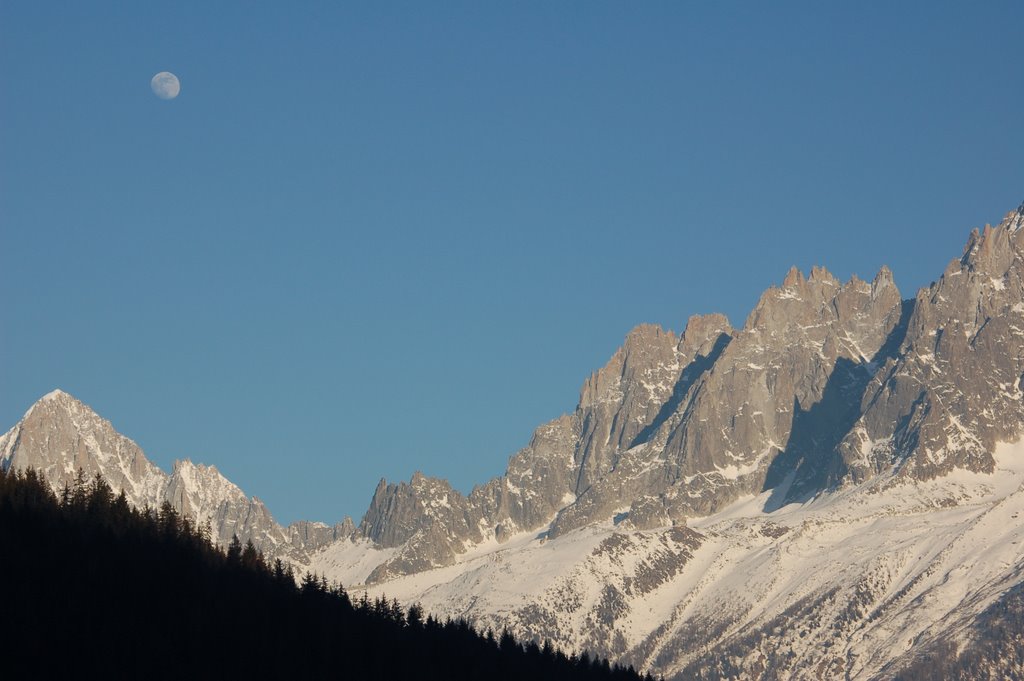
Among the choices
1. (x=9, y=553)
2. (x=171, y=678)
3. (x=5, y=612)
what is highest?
(x=9, y=553)

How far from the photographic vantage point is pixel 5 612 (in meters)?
174

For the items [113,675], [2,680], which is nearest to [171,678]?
[113,675]

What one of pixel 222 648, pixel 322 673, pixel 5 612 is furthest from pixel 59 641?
pixel 322 673

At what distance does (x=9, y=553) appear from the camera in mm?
195875

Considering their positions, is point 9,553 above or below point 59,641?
above

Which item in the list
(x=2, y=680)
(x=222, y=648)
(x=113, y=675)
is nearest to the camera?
(x=2, y=680)

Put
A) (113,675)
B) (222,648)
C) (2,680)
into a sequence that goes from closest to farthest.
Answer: (2,680)
(113,675)
(222,648)

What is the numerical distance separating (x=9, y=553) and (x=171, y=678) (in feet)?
103

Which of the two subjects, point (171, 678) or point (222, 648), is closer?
point (171, 678)

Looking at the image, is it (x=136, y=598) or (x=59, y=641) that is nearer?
(x=59, y=641)

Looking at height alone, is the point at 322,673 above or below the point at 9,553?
below

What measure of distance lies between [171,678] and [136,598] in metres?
26.9

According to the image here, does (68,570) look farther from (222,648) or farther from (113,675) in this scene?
(113,675)

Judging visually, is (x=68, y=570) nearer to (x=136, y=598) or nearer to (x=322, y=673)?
(x=136, y=598)
